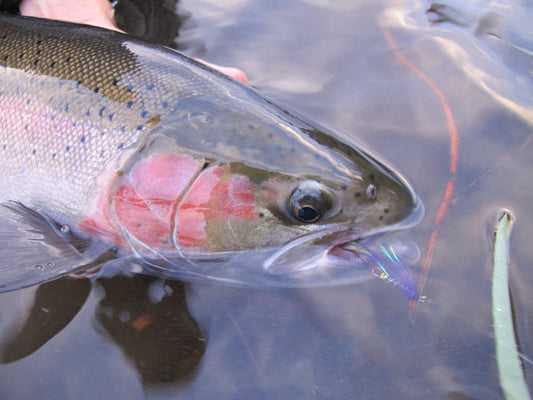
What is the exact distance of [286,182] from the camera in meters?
1.83

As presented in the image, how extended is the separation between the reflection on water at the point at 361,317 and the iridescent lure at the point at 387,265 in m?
0.05

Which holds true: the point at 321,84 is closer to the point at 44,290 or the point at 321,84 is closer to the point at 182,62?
the point at 182,62

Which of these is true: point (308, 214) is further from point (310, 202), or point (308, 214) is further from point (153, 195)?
point (153, 195)

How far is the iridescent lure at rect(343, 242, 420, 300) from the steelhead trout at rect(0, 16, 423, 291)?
0.05 m

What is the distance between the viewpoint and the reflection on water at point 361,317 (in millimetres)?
1679

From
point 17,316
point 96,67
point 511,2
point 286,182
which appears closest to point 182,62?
point 96,67

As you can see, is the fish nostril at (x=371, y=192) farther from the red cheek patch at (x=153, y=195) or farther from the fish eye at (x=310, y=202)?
the red cheek patch at (x=153, y=195)

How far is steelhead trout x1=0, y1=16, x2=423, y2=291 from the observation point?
1.84 meters

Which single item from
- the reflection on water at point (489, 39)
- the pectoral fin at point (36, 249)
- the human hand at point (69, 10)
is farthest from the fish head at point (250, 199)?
the human hand at point (69, 10)

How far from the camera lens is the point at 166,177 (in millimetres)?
1929

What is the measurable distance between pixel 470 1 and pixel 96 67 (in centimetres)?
330

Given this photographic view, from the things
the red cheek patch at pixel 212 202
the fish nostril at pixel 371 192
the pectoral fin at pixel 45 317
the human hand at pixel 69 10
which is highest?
the human hand at pixel 69 10

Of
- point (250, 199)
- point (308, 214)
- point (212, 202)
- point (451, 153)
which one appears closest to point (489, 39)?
→ point (451, 153)

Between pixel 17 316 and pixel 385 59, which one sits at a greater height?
pixel 385 59
